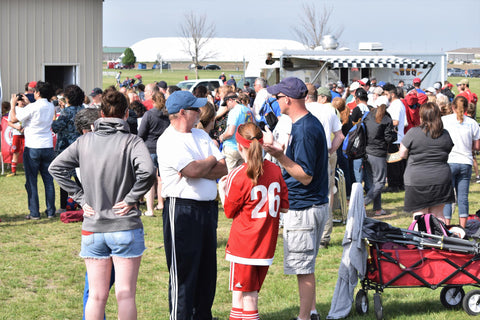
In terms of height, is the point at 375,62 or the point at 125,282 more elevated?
the point at 375,62

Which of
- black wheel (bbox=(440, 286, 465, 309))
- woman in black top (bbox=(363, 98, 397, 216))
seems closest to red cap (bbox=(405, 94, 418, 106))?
woman in black top (bbox=(363, 98, 397, 216))

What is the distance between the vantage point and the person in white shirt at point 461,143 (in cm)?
862

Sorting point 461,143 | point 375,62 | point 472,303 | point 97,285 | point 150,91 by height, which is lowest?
point 472,303

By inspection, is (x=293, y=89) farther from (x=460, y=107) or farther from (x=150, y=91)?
(x=150, y=91)

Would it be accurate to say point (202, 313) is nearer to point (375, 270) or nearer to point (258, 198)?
point (258, 198)

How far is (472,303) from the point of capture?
593 cm

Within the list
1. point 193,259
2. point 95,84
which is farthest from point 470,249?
point 95,84

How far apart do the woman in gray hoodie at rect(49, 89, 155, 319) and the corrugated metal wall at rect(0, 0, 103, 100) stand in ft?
41.4

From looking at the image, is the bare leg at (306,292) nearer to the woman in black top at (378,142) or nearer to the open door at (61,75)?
the woman in black top at (378,142)

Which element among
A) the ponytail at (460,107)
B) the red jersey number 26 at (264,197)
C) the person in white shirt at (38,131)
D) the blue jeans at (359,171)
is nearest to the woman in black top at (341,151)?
the blue jeans at (359,171)

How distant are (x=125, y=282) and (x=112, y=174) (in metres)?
0.77

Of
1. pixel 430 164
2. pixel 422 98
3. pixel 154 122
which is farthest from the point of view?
pixel 422 98

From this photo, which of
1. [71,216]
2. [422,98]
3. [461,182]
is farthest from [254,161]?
[422,98]

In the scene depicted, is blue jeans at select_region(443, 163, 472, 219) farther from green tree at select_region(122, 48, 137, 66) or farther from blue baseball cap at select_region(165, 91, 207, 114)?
green tree at select_region(122, 48, 137, 66)
